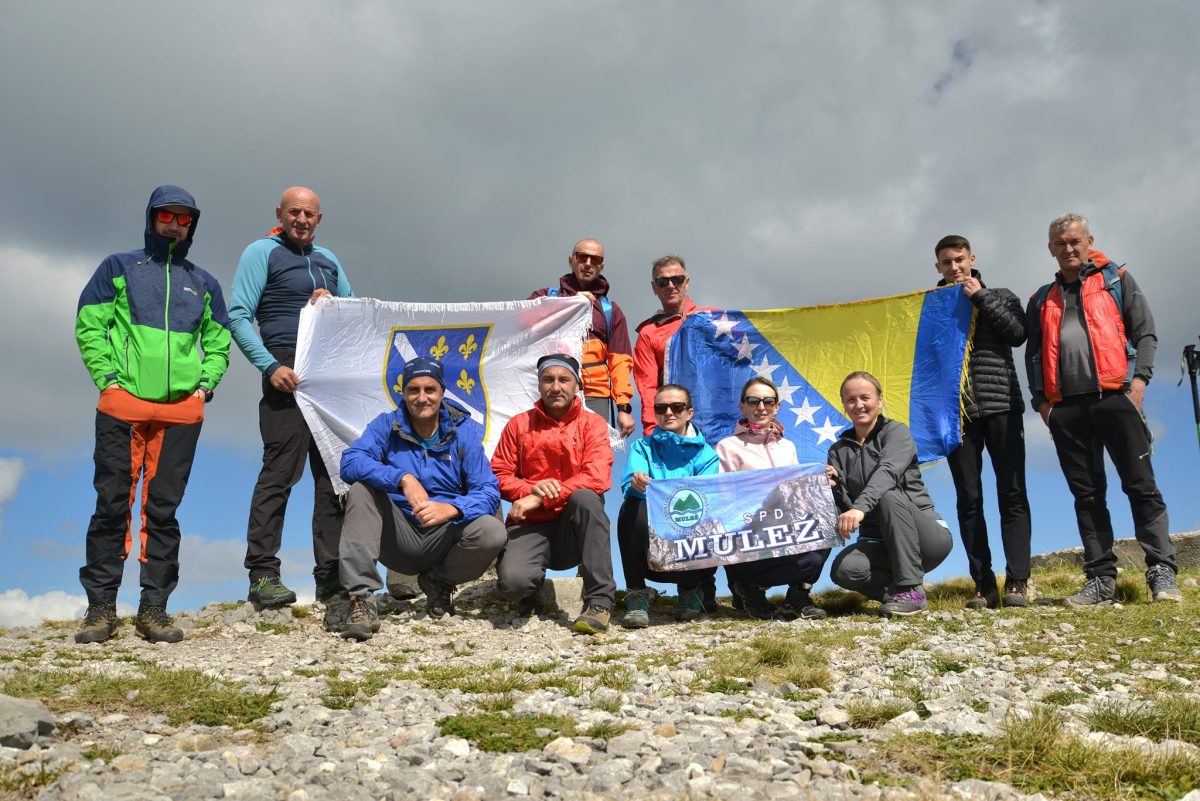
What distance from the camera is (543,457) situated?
27.6 ft

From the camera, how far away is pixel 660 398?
8453 millimetres

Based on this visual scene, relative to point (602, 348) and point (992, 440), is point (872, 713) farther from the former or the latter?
point (602, 348)

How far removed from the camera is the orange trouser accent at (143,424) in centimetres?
768

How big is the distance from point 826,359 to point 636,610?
434 cm

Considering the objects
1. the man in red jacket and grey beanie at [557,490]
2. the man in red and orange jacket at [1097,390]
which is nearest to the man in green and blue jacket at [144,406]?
the man in red jacket and grey beanie at [557,490]

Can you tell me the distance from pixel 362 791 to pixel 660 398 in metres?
5.41

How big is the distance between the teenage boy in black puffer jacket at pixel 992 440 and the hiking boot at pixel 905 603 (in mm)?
817

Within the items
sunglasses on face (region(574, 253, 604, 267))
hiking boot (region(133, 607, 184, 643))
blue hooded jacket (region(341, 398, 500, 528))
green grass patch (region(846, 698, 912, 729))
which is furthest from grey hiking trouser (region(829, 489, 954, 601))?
hiking boot (region(133, 607, 184, 643))

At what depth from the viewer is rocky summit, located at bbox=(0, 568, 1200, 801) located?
354cm

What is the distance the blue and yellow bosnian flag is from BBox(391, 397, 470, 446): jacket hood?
9.71ft

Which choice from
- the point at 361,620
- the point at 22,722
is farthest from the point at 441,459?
the point at 22,722

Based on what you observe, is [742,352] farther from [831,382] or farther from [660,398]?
[660,398]

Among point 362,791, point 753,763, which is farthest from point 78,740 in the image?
point 753,763

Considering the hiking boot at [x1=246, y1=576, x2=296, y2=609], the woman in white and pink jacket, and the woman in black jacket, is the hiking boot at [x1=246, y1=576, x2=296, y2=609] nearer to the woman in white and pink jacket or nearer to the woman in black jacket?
the woman in white and pink jacket
